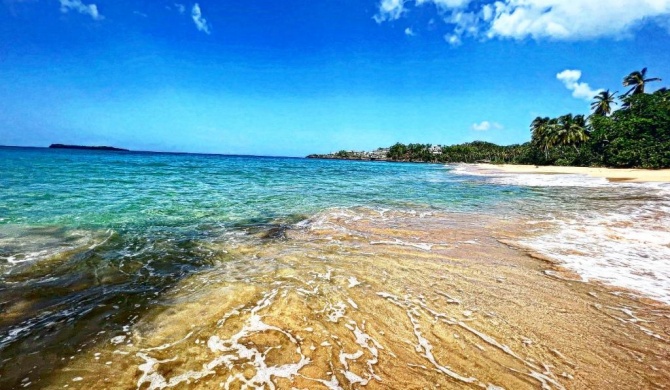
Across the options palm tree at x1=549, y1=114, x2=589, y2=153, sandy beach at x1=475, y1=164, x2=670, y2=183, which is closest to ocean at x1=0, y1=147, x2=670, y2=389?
sandy beach at x1=475, y1=164, x2=670, y2=183

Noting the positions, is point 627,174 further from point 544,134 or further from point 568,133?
point 544,134

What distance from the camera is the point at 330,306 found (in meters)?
4.41

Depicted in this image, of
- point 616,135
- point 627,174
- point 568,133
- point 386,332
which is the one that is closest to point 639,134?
point 616,135

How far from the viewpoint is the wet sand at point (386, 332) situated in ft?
9.81

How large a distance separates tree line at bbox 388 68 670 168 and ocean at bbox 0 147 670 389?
1796 inches

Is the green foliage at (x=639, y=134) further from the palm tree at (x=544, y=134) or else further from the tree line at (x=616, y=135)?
the palm tree at (x=544, y=134)

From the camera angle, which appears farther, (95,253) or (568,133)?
(568,133)

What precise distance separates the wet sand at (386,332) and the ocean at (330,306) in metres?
0.02

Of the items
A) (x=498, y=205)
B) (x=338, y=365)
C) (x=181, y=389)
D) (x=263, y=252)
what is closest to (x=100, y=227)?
(x=263, y=252)

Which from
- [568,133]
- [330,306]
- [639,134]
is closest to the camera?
[330,306]

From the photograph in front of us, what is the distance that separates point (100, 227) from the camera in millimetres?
8500

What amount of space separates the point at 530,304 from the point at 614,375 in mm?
1500

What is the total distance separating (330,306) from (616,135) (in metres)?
61.8

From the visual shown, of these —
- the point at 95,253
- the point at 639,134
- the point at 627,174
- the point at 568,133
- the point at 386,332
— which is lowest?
the point at 95,253
